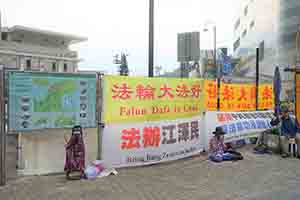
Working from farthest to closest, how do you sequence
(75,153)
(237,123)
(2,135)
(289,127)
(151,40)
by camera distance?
(237,123) < (289,127) < (151,40) < (75,153) < (2,135)

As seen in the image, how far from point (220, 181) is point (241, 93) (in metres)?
5.00

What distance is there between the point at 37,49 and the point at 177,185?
61.5m

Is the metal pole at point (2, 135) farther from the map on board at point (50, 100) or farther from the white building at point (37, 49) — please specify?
the white building at point (37, 49)

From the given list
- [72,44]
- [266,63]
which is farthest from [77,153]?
[72,44]

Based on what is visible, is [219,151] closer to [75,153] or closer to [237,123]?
[237,123]

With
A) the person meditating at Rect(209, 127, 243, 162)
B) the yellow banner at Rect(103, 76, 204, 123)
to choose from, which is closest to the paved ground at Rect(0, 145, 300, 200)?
the person meditating at Rect(209, 127, 243, 162)

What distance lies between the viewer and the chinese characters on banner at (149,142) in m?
7.12

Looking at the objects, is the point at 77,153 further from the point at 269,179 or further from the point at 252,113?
the point at 252,113

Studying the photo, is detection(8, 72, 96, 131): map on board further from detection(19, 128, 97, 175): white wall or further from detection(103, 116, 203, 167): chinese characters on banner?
detection(103, 116, 203, 167): chinese characters on banner

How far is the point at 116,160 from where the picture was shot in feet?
23.5

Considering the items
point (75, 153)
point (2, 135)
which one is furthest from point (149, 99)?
point (2, 135)

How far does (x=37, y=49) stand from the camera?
205 ft

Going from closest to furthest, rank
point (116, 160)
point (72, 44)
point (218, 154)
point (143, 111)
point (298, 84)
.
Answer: point (298, 84)
point (116, 160)
point (143, 111)
point (218, 154)
point (72, 44)

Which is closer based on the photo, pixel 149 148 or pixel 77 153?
pixel 77 153
